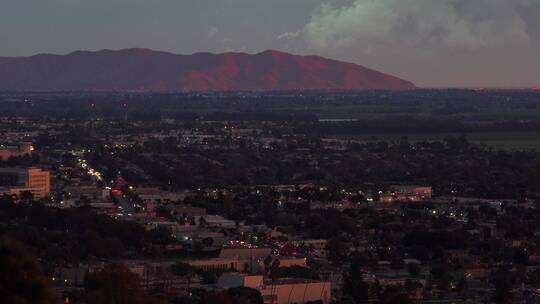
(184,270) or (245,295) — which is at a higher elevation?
(245,295)

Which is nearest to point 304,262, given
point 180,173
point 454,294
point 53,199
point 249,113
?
point 454,294

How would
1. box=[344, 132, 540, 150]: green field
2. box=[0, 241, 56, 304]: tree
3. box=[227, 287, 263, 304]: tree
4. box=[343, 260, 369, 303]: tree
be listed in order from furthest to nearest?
box=[344, 132, 540, 150]: green field → box=[343, 260, 369, 303]: tree → box=[227, 287, 263, 304]: tree → box=[0, 241, 56, 304]: tree

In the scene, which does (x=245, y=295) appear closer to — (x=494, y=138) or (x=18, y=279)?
(x=18, y=279)

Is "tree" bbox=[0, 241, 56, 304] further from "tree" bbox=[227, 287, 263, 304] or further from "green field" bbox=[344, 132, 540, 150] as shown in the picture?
"green field" bbox=[344, 132, 540, 150]

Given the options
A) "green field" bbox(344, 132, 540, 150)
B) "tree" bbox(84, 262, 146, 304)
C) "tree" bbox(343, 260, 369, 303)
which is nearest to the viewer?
"tree" bbox(84, 262, 146, 304)

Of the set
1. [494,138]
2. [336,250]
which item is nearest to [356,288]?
[336,250]

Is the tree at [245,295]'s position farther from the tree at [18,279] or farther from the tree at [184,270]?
the tree at [18,279]

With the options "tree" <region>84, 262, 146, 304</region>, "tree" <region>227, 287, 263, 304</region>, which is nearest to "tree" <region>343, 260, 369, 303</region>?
"tree" <region>227, 287, 263, 304</region>
